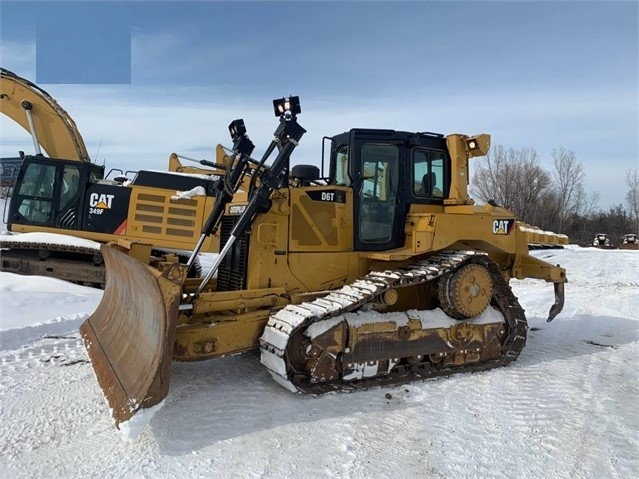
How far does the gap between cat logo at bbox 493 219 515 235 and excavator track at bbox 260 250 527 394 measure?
0.54 meters

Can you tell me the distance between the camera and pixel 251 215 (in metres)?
5.22

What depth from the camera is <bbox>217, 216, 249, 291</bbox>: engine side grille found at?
218 inches

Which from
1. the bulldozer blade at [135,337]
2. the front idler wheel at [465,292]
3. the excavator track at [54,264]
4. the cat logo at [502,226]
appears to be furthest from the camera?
the excavator track at [54,264]

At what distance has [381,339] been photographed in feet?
17.0

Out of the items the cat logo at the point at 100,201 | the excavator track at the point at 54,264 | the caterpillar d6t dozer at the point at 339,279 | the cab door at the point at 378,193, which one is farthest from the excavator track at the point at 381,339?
the cat logo at the point at 100,201

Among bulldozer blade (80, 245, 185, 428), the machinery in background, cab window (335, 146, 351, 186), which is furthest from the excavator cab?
the machinery in background

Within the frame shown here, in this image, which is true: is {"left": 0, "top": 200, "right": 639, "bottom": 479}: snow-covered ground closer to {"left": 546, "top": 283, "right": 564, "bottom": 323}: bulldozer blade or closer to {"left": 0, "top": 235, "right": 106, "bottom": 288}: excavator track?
{"left": 546, "top": 283, "right": 564, "bottom": 323}: bulldozer blade

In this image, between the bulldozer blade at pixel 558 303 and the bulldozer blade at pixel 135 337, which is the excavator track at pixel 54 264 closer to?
the bulldozer blade at pixel 135 337

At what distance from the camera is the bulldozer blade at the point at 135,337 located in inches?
151

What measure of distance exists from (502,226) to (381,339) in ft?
7.80

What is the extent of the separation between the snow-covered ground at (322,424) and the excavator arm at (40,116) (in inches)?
297

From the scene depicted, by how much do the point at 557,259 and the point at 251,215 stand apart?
22.3 meters

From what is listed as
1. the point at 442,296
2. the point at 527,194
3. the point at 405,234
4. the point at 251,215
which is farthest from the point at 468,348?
the point at 527,194

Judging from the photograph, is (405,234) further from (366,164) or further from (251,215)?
(251,215)
